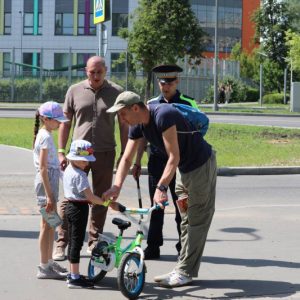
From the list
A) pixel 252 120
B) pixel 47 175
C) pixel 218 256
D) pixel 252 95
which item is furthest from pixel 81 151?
pixel 252 95

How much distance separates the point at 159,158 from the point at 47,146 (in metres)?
1.35

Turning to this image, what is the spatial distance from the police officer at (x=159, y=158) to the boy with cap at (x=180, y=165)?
84cm

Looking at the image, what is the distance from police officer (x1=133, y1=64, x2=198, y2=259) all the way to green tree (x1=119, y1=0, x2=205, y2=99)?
31.3 meters

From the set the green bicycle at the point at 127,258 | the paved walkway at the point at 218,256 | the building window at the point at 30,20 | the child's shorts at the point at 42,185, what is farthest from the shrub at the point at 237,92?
the green bicycle at the point at 127,258

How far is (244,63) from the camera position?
257ft

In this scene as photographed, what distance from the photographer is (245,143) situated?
63.7 ft

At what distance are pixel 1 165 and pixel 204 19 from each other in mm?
76337

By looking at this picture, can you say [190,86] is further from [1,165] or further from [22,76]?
[1,165]

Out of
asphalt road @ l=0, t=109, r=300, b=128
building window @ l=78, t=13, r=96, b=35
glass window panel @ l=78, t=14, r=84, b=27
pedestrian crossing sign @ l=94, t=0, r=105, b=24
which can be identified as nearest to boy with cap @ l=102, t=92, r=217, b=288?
pedestrian crossing sign @ l=94, t=0, r=105, b=24

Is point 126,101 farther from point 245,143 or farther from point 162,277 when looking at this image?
point 245,143

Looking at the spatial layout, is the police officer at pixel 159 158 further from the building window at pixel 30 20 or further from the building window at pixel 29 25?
the building window at pixel 29 25

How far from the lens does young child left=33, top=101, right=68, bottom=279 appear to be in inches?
242

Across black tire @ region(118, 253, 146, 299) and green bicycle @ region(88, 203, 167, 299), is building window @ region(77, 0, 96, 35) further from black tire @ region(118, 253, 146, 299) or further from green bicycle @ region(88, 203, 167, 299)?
black tire @ region(118, 253, 146, 299)

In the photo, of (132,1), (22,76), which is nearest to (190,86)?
(22,76)
